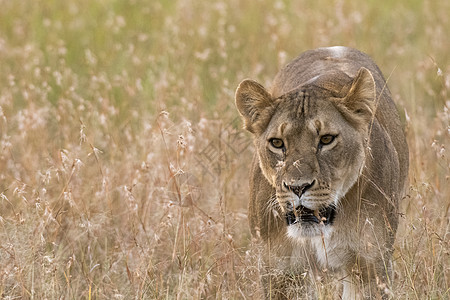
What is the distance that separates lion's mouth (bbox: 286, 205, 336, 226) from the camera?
441cm

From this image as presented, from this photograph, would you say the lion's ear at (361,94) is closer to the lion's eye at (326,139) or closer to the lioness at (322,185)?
the lioness at (322,185)

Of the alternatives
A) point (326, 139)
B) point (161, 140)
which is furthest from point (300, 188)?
point (161, 140)

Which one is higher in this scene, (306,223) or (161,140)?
(306,223)

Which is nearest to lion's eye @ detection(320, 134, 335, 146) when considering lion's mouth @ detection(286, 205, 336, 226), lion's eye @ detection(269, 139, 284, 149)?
lion's eye @ detection(269, 139, 284, 149)

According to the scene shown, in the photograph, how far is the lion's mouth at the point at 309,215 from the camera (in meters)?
4.41

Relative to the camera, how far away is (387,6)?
12984 mm

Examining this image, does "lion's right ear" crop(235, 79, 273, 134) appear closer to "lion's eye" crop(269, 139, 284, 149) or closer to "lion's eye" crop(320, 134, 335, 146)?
"lion's eye" crop(269, 139, 284, 149)

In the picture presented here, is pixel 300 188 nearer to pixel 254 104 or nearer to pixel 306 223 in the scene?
pixel 306 223

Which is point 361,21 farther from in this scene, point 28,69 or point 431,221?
point 431,221

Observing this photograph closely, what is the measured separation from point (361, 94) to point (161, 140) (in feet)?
8.35

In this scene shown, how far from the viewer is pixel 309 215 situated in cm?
449

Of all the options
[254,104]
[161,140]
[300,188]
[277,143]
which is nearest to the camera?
[300,188]

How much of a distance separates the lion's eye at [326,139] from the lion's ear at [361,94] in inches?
9.7

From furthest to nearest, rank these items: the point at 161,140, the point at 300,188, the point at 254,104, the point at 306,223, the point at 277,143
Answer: the point at 161,140
the point at 254,104
the point at 277,143
the point at 306,223
the point at 300,188
